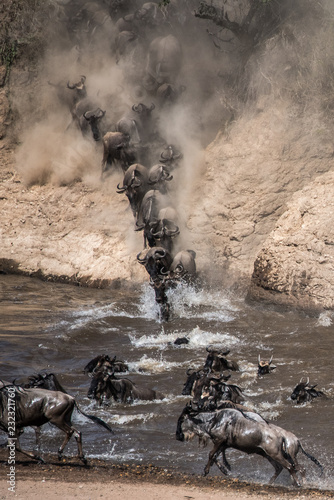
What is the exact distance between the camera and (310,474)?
6.40 m

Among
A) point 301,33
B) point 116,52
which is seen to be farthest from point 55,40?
point 301,33

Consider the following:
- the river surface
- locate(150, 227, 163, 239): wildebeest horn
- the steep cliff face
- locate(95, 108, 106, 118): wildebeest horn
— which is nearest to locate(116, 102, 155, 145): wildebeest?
the steep cliff face

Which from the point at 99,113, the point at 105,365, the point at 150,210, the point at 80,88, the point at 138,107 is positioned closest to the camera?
the point at 105,365

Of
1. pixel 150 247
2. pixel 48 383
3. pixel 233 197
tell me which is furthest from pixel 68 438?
pixel 233 197

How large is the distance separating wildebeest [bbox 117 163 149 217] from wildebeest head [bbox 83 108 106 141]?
2561 mm

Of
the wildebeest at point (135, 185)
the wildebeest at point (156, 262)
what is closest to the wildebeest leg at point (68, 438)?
the wildebeest at point (156, 262)

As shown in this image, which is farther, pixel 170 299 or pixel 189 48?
pixel 189 48

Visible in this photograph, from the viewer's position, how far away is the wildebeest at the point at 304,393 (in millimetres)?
8219

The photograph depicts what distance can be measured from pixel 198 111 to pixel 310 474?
40.4 ft

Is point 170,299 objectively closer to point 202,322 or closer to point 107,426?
point 202,322

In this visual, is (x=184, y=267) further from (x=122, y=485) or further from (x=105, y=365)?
(x=122, y=485)

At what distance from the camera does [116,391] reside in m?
8.60

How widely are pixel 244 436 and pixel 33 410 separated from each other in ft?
6.44

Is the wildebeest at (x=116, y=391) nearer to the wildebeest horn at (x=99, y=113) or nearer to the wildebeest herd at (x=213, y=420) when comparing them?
the wildebeest herd at (x=213, y=420)
